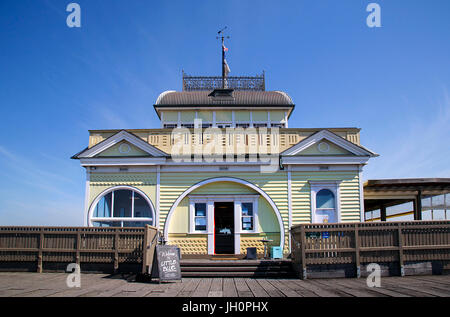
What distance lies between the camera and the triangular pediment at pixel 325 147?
14539 mm

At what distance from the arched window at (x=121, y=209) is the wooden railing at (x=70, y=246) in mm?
2640

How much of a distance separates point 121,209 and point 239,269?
17.5 feet

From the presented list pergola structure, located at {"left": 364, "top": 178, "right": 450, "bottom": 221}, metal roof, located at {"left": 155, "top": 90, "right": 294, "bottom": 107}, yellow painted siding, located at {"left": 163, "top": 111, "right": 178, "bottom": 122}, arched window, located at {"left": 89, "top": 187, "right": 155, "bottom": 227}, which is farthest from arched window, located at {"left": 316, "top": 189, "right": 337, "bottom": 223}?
yellow painted siding, located at {"left": 163, "top": 111, "right": 178, "bottom": 122}

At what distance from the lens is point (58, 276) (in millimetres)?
10711

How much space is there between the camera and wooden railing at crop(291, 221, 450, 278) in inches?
425

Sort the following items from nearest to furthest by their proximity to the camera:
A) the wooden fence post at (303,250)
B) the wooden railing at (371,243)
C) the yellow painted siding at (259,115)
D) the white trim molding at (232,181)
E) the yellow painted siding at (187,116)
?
the wooden fence post at (303,250) → the wooden railing at (371,243) → the white trim molding at (232,181) → the yellow painted siding at (187,116) → the yellow painted siding at (259,115)

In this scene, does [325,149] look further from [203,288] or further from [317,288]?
[203,288]

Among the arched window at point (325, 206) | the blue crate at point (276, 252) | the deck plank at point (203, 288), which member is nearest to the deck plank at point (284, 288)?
the deck plank at point (203, 288)

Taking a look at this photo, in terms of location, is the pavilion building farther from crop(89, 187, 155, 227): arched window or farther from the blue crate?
the blue crate

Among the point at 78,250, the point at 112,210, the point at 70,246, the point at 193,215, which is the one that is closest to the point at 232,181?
the point at 193,215

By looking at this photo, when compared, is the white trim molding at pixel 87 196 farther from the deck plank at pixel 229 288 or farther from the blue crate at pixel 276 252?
the blue crate at pixel 276 252

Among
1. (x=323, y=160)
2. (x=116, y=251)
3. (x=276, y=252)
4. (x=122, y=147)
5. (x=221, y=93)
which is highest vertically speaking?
(x=221, y=93)

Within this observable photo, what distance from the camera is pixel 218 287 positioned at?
360 inches
